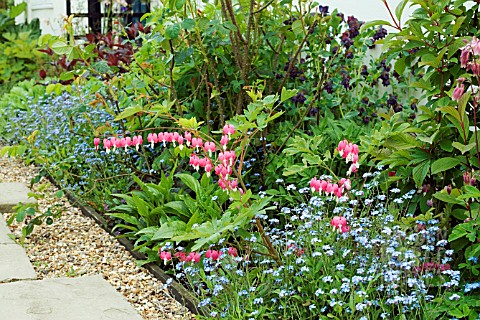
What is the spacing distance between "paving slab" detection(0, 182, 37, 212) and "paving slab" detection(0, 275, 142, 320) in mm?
1092

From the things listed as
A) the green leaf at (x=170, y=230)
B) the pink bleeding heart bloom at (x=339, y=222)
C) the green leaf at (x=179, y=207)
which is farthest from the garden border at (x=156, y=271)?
the pink bleeding heart bloom at (x=339, y=222)

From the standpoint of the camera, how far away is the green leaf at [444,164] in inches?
93.9

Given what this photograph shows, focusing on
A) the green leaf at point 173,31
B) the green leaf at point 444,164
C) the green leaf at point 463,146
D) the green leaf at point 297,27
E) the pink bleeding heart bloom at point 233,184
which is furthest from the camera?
the green leaf at point 297,27

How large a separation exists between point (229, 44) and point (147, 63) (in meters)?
0.63

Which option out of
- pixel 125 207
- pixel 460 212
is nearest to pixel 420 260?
pixel 460 212

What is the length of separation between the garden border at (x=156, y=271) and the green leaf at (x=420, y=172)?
2.98ft

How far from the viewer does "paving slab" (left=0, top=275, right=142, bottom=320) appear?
252 centimetres

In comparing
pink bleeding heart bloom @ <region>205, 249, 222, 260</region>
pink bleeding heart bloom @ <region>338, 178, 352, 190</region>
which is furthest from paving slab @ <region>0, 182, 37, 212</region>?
pink bleeding heart bloom @ <region>338, 178, 352, 190</region>

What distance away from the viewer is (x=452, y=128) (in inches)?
97.8

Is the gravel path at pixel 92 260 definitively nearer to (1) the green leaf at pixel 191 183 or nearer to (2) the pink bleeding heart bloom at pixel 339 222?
(1) the green leaf at pixel 191 183

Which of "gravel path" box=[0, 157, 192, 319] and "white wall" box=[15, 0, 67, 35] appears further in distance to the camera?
"white wall" box=[15, 0, 67, 35]

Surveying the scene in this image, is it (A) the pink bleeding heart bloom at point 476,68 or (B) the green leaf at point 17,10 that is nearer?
(A) the pink bleeding heart bloom at point 476,68

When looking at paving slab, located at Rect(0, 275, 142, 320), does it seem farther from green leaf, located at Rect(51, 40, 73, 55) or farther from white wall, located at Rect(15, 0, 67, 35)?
white wall, located at Rect(15, 0, 67, 35)

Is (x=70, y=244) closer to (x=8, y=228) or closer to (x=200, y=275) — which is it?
(x=8, y=228)
